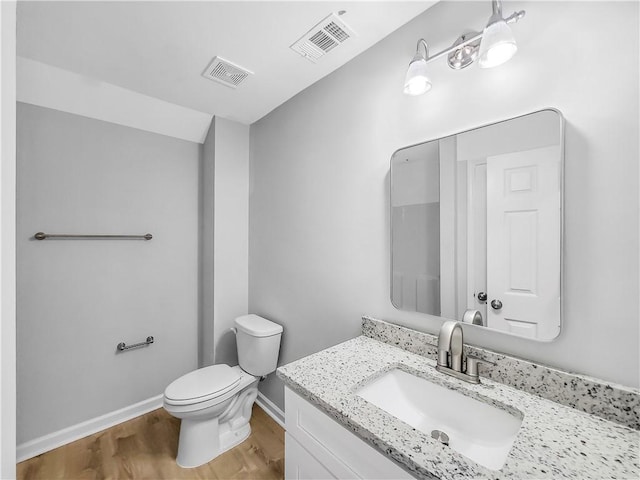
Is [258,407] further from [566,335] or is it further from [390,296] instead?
[566,335]

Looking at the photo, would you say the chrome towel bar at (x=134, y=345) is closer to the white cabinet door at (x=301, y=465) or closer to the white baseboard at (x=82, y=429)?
the white baseboard at (x=82, y=429)

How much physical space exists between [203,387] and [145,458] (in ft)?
1.88

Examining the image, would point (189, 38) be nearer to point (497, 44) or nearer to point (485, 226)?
point (497, 44)

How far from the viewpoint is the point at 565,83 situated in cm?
89

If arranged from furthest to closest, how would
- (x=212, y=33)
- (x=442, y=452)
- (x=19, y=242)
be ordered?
1. (x=19, y=242)
2. (x=212, y=33)
3. (x=442, y=452)

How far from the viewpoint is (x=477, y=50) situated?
1031 mm

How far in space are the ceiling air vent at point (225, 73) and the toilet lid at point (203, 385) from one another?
1.82 metres

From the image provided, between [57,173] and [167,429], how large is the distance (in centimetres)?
182

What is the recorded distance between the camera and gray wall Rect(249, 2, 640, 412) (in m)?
0.81

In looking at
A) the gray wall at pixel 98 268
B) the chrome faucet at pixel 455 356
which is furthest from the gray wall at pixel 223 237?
the chrome faucet at pixel 455 356

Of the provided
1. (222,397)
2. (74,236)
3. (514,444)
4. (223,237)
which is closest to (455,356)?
(514,444)

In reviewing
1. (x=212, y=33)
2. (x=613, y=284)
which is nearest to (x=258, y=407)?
(x=613, y=284)

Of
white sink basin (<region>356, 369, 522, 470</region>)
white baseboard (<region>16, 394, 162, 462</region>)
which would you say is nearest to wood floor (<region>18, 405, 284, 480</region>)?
white baseboard (<region>16, 394, 162, 462</region>)

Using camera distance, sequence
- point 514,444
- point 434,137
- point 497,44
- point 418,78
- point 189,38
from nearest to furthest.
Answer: point 514,444
point 497,44
point 418,78
point 434,137
point 189,38
